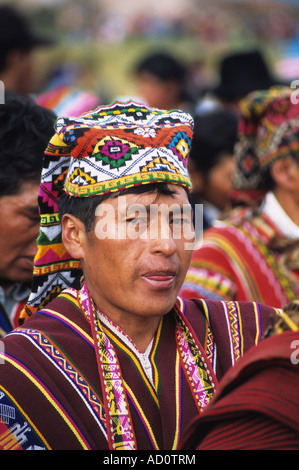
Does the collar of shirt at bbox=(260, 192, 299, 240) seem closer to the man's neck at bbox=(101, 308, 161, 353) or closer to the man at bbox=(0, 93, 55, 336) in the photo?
the man at bbox=(0, 93, 55, 336)

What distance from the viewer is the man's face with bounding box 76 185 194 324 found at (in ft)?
7.11

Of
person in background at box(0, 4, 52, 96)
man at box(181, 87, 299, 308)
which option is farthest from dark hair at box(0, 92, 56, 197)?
person in background at box(0, 4, 52, 96)

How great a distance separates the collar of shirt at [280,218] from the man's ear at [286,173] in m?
0.11

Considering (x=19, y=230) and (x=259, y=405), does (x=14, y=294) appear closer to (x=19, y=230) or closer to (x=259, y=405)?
(x=19, y=230)

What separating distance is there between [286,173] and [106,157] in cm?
208

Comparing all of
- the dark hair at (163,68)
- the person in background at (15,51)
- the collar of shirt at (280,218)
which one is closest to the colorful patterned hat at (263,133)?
the collar of shirt at (280,218)

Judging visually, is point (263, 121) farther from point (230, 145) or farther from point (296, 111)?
point (230, 145)

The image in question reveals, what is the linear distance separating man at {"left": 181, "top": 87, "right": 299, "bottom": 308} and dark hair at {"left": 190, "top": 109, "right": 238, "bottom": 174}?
43.2 inches

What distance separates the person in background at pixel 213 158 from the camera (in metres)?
5.43

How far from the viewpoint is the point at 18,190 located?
9.09 ft

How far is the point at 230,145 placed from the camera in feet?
17.9
